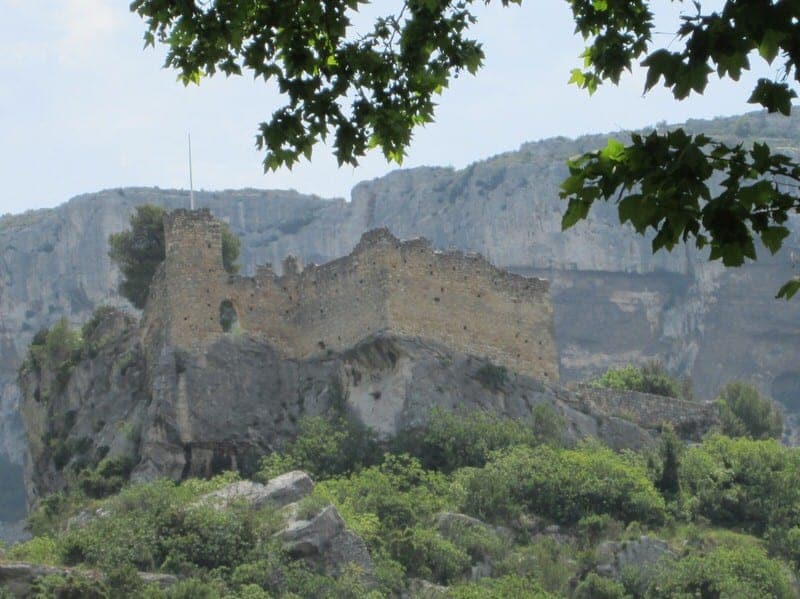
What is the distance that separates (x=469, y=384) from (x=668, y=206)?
31206 millimetres

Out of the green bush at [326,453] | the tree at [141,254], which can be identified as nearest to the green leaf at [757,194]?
the green bush at [326,453]

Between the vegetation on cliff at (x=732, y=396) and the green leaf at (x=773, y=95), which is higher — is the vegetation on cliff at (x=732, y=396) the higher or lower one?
the lower one

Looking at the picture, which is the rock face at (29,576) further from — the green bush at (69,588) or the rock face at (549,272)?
the rock face at (549,272)

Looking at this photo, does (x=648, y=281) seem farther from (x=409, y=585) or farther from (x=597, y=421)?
(x=409, y=585)

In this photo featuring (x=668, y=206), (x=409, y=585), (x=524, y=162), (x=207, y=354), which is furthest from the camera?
(x=524, y=162)

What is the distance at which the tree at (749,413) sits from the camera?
4706 cm

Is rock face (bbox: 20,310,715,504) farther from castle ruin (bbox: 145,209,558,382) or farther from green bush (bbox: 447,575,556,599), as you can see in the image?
green bush (bbox: 447,575,556,599)

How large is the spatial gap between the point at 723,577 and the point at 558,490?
14.1 ft

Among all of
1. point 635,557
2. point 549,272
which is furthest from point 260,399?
point 549,272

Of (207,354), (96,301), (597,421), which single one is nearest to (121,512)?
(207,354)

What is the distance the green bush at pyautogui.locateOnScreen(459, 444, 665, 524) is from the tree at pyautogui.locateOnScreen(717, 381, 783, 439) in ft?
28.4

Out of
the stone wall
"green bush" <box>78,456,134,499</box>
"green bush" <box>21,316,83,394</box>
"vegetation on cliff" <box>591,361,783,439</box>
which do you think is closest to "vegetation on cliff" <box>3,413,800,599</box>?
"green bush" <box>78,456,134,499</box>

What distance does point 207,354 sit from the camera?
39719 mm

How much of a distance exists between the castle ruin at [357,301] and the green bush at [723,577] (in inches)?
279
